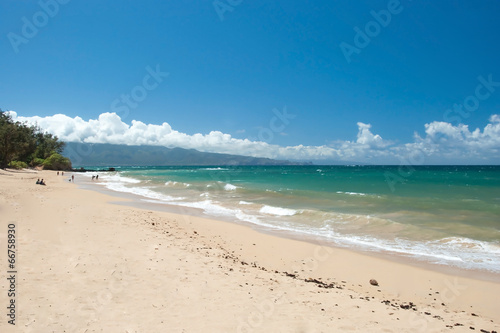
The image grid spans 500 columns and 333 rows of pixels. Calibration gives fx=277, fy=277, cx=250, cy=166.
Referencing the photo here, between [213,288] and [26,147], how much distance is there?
75.9m

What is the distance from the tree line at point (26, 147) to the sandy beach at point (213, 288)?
59059mm

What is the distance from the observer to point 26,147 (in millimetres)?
62844

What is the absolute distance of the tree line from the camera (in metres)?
54.9

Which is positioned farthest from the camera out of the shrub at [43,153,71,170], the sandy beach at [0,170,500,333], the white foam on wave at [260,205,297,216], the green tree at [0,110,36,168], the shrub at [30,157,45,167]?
the shrub at [43,153,71,170]

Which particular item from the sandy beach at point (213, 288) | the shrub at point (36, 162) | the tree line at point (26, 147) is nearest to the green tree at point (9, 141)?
the tree line at point (26, 147)

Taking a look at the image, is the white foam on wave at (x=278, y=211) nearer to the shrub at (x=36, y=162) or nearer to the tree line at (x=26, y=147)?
the tree line at (x=26, y=147)

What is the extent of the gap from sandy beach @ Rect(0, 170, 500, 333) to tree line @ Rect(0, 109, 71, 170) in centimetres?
5906

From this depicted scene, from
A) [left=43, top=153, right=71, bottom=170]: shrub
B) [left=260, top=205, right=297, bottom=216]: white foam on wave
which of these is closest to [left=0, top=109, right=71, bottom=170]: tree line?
[left=43, top=153, right=71, bottom=170]: shrub

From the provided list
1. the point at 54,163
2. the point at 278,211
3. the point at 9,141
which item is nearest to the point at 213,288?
the point at 278,211

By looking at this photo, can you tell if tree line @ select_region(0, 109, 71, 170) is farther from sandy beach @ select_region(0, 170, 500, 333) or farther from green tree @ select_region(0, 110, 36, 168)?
sandy beach @ select_region(0, 170, 500, 333)

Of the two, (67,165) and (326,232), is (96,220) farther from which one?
(67,165)

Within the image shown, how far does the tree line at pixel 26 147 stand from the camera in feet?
180

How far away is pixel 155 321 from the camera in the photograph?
4.68 m

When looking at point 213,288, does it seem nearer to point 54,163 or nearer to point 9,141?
point 9,141
